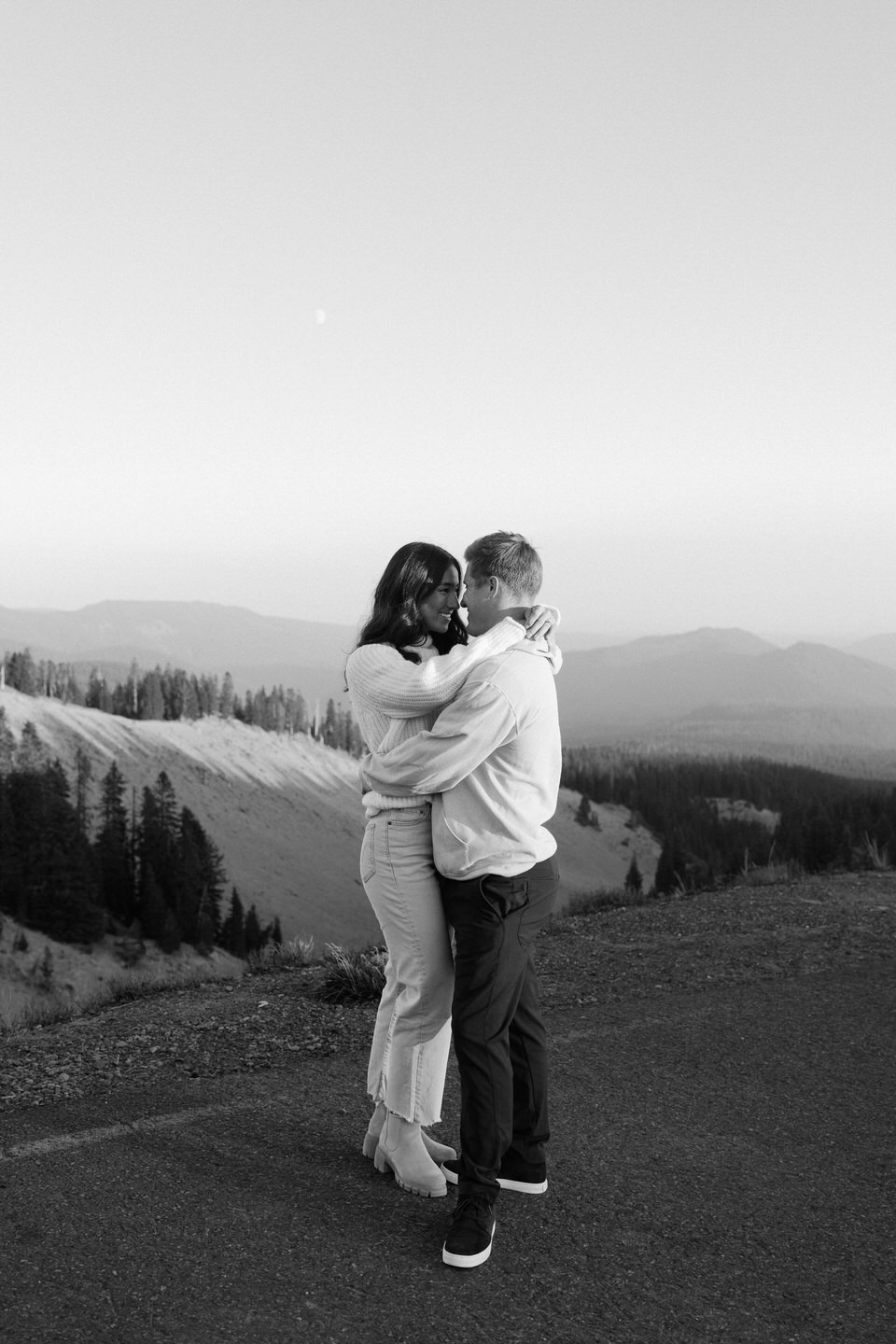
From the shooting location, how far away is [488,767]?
3859 millimetres

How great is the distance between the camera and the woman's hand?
3.96m

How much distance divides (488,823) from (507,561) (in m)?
0.91

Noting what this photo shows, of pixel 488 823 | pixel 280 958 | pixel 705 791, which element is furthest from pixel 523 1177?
pixel 705 791

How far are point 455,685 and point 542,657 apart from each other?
0.36 m

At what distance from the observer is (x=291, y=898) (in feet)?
371

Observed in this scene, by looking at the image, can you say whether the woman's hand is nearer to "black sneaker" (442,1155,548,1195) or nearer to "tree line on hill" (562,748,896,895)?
"black sneaker" (442,1155,548,1195)

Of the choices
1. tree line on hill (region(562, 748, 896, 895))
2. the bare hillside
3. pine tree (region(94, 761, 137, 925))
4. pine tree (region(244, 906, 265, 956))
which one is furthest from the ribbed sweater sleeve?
the bare hillside

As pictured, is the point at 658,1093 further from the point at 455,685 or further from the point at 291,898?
the point at 291,898

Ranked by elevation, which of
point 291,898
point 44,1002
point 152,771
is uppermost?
point 44,1002

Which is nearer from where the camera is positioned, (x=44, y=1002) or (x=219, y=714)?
(x=44, y=1002)

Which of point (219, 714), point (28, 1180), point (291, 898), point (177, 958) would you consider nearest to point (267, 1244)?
point (28, 1180)

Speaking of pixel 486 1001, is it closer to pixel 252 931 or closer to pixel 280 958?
pixel 280 958

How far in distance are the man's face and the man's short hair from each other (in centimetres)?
2

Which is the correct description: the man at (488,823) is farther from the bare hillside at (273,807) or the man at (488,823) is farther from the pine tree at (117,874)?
the bare hillside at (273,807)
